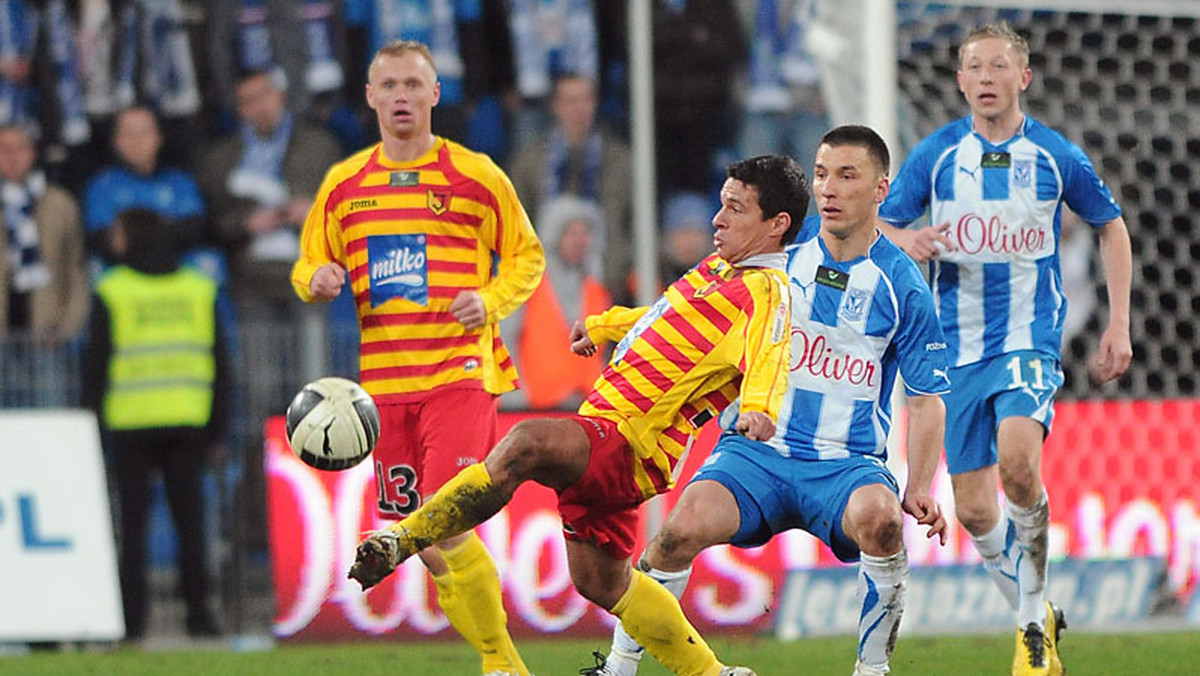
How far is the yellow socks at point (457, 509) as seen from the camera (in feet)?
17.4

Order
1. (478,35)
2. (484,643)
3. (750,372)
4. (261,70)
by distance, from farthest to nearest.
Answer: (478,35) < (261,70) < (484,643) < (750,372)

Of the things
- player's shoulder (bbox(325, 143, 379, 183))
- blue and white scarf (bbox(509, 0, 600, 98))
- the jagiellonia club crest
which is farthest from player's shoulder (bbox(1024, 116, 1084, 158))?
blue and white scarf (bbox(509, 0, 600, 98))

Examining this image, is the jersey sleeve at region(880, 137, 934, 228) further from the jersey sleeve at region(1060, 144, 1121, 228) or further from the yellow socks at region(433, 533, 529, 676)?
the yellow socks at region(433, 533, 529, 676)

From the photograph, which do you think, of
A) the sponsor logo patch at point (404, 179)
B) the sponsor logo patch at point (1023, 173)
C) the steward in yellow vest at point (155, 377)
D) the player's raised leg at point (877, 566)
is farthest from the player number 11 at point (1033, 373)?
the steward in yellow vest at point (155, 377)

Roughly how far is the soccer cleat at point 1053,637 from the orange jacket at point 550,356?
3315mm

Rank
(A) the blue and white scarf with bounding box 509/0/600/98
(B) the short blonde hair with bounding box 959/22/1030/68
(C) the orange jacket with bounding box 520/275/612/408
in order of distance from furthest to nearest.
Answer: (A) the blue and white scarf with bounding box 509/0/600/98 → (C) the orange jacket with bounding box 520/275/612/408 → (B) the short blonde hair with bounding box 959/22/1030/68

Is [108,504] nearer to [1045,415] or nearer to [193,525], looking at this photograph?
[193,525]

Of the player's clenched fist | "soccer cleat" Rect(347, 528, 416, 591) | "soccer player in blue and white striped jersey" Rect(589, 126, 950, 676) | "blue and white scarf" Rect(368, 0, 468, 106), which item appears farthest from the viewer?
"blue and white scarf" Rect(368, 0, 468, 106)

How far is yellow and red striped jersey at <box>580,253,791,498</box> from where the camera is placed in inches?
221

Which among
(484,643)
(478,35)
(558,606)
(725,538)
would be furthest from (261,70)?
(725,538)

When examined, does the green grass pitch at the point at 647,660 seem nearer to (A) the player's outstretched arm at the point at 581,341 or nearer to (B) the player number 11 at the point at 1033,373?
(B) the player number 11 at the point at 1033,373

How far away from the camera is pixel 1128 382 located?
423 inches

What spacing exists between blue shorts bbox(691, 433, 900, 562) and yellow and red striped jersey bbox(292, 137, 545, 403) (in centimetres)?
113

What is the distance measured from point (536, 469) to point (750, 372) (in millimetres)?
638
